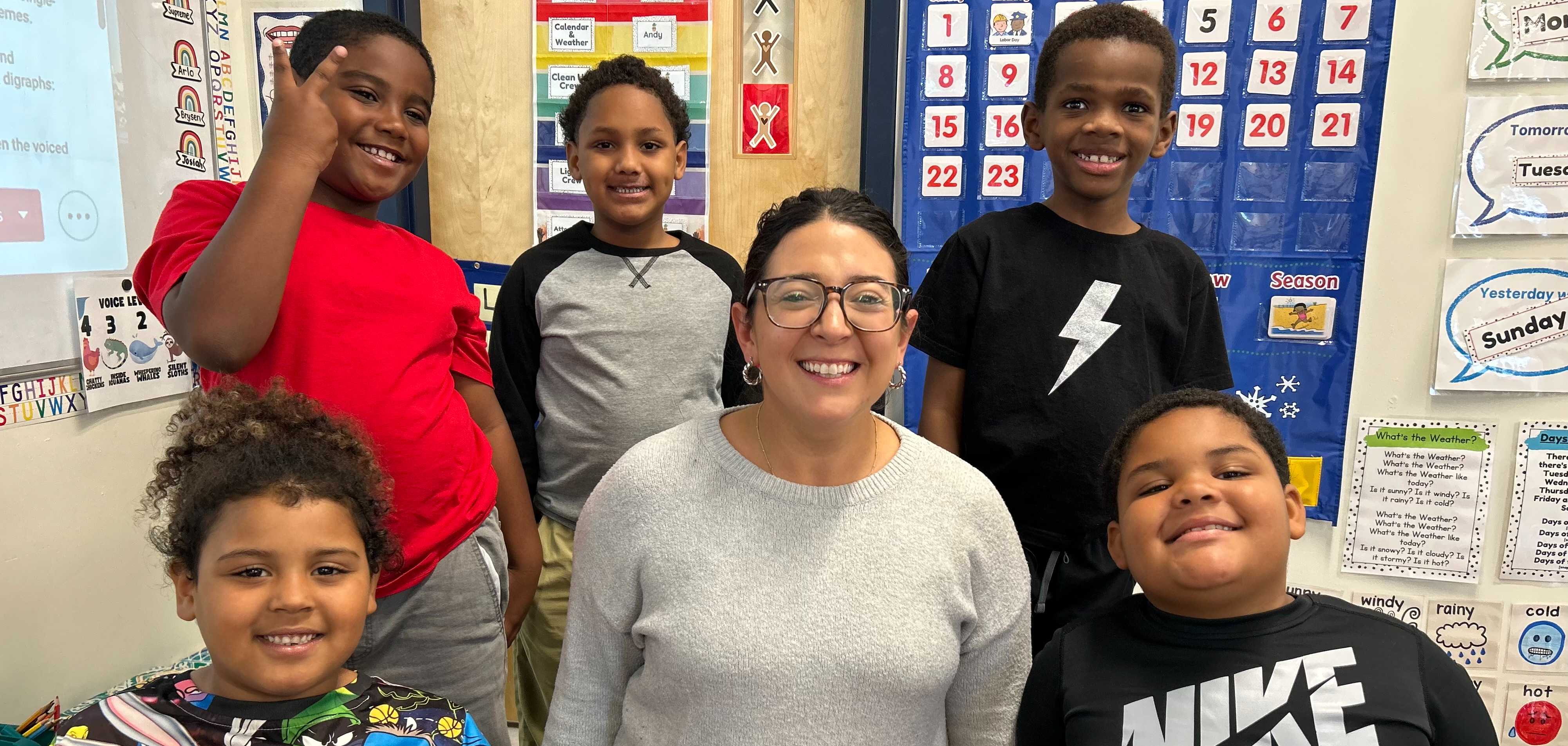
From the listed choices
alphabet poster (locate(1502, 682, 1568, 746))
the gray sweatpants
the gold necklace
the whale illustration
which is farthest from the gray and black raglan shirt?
alphabet poster (locate(1502, 682, 1568, 746))

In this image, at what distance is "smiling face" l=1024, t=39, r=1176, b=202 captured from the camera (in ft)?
4.98

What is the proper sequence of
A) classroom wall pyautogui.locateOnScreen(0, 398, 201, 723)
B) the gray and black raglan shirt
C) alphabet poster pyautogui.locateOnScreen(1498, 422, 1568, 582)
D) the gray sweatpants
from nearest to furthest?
the gray sweatpants, the gray and black raglan shirt, classroom wall pyautogui.locateOnScreen(0, 398, 201, 723), alphabet poster pyautogui.locateOnScreen(1498, 422, 1568, 582)

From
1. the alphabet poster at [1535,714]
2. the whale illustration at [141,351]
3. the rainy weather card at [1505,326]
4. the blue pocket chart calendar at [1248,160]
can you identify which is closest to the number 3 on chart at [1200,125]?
the blue pocket chart calendar at [1248,160]

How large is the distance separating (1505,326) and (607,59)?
247cm

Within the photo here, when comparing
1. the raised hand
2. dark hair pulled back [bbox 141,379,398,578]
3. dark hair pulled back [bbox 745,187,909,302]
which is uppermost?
the raised hand

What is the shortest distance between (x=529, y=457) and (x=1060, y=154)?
118 cm

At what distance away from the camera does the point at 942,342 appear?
1578mm

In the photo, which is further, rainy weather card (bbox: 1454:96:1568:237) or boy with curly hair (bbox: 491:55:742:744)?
rainy weather card (bbox: 1454:96:1568:237)

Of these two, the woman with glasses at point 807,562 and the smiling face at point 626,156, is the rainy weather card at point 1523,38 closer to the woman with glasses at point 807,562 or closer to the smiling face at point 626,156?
the woman with glasses at point 807,562

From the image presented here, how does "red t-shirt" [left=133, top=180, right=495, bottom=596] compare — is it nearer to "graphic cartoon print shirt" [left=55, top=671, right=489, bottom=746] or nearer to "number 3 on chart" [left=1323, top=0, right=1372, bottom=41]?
"graphic cartoon print shirt" [left=55, top=671, right=489, bottom=746]

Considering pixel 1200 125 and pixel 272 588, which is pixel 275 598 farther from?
pixel 1200 125

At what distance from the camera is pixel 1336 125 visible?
2186 millimetres

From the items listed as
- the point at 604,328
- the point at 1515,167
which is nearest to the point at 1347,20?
the point at 1515,167

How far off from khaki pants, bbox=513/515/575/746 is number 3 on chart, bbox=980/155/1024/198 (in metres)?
1.39
